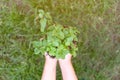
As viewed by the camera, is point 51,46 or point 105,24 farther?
point 105,24

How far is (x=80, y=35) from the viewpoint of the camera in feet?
6.51

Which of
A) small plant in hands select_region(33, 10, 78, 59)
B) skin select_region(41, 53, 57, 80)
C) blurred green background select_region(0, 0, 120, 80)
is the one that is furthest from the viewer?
blurred green background select_region(0, 0, 120, 80)

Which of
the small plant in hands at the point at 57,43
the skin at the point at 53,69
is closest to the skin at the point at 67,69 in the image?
the skin at the point at 53,69

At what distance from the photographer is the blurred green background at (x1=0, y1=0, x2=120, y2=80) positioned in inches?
76.7

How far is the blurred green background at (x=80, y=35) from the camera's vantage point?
76.7 inches

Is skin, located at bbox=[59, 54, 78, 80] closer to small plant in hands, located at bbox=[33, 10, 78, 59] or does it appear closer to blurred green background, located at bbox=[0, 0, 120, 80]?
small plant in hands, located at bbox=[33, 10, 78, 59]

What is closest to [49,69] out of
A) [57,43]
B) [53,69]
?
[53,69]

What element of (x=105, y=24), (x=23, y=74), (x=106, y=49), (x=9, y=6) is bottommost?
(x=23, y=74)

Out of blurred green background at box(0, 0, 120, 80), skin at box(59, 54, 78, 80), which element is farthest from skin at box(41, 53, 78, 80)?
blurred green background at box(0, 0, 120, 80)

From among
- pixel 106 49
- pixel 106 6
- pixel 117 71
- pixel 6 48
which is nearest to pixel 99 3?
pixel 106 6

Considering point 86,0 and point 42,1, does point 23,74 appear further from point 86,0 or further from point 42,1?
point 86,0

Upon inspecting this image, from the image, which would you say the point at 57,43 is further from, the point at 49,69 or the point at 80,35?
the point at 80,35

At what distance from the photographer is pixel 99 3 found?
6.50ft

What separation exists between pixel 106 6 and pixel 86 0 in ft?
0.46
